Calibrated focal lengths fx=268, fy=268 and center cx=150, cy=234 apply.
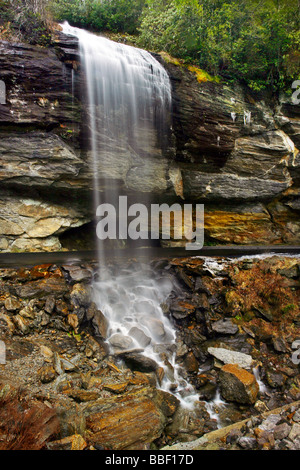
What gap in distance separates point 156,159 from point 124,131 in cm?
170

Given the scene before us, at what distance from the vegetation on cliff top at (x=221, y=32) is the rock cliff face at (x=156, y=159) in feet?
3.89

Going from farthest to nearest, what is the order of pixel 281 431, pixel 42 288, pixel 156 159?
pixel 156 159, pixel 42 288, pixel 281 431

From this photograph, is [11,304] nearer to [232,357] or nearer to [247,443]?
[232,357]

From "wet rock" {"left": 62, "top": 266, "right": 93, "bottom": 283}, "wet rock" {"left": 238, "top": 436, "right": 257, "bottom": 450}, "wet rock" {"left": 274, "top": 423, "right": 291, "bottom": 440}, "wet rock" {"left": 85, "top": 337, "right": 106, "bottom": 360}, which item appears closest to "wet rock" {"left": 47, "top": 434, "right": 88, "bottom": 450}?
"wet rock" {"left": 85, "top": 337, "right": 106, "bottom": 360}

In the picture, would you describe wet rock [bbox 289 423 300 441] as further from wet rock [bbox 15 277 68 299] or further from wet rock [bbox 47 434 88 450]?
wet rock [bbox 15 277 68 299]

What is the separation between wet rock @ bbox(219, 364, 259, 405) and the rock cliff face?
7497 millimetres

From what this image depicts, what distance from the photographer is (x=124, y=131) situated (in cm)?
1006

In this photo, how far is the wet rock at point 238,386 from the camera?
18.1 feet

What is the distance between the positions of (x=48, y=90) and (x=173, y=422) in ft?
32.5

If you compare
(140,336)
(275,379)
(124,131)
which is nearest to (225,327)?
(275,379)

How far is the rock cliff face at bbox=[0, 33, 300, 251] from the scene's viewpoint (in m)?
8.88

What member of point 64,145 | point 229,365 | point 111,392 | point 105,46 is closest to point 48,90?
point 64,145

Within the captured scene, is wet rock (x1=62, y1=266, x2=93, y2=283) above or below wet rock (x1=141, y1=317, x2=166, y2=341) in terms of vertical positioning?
above
